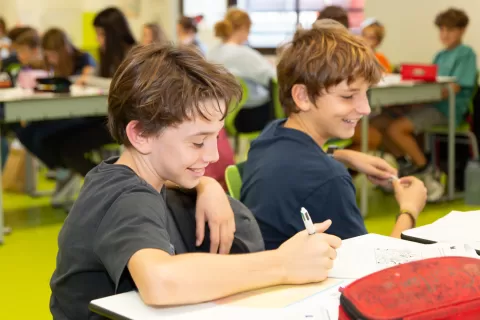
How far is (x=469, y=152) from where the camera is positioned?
18.3 feet

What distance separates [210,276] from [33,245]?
3.31 meters

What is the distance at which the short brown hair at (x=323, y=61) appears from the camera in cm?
221

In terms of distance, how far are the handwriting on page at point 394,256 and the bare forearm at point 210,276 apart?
0.27m

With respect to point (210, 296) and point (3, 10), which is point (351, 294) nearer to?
point (210, 296)

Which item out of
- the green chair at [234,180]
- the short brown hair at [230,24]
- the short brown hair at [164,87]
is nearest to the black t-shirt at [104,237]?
the short brown hair at [164,87]

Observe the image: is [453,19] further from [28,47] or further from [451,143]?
[28,47]

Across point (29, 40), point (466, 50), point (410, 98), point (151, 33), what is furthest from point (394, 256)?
point (29, 40)

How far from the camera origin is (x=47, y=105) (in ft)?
14.8

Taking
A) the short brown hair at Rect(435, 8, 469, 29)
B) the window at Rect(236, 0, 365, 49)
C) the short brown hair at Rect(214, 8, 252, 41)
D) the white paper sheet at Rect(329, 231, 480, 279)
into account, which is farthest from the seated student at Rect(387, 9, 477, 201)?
the white paper sheet at Rect(329, 231, 480, 279)

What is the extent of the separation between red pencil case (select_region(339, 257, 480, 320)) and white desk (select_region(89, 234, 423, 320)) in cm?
12

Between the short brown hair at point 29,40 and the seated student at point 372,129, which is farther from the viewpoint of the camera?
the short brown hair at point 29,40

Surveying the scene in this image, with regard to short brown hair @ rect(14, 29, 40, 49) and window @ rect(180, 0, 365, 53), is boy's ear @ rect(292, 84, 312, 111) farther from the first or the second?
window @ rect(180, 0, 365, 53)

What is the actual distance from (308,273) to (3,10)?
8.25m

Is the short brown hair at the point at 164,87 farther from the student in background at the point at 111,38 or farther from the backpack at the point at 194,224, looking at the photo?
the student in background at the point at 111,38
